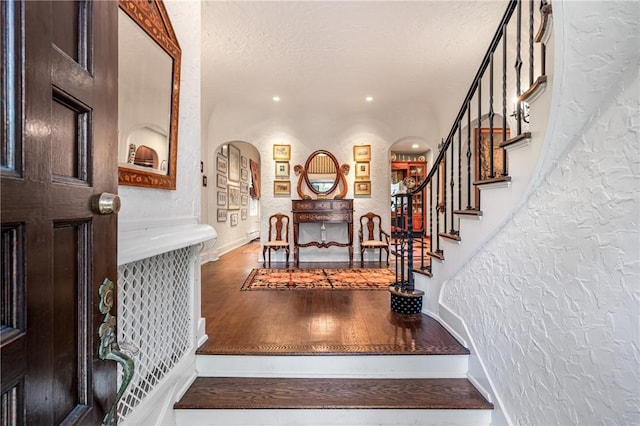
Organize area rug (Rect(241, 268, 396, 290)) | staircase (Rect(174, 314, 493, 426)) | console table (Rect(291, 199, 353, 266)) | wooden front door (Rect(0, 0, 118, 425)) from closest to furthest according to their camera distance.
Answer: wooden front door (Rect(0, 0, 118, 425)) → staircase (Rect(174, 314, 493, 426)) → area rug (Rect(241, 268, 396, 290)) → console table (Rect(291, 199, 353, 266))

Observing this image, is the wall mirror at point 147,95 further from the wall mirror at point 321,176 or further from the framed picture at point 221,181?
the framed picture at point 221,181

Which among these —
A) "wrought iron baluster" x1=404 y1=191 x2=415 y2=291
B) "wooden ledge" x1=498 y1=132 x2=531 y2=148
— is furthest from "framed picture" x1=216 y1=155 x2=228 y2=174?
"wooden ledge" x1=498 y1=132 x2=531 y2=148

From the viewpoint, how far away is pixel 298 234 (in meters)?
4.96

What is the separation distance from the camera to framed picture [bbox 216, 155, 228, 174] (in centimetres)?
552

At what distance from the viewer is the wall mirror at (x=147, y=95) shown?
1077 millimetres

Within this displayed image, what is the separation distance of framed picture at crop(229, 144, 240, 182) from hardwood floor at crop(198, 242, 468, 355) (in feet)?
11.9

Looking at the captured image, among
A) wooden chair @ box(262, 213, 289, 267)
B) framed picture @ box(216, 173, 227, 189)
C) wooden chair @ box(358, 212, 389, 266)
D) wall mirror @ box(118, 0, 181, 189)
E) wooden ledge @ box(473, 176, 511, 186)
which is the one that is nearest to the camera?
wall mirror @ box(118, 0, 181, 189)

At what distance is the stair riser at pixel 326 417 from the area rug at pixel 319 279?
1.57 m

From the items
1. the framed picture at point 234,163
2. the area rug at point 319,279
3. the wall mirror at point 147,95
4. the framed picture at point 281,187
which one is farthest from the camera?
the framed picture at point 234,163

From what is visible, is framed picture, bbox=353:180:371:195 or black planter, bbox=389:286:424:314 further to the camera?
framed picture, bbox=353:180:371:195

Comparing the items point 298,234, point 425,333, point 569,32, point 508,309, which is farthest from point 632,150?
point 298,234

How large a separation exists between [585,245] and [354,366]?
1355 mm

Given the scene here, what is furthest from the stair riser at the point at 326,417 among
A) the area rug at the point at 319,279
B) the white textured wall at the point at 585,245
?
the area rug at the point at 319,279

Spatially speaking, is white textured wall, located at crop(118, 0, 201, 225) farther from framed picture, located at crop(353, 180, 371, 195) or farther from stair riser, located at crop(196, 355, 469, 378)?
framed picture, located at crop(353, 180, 371, 195)
